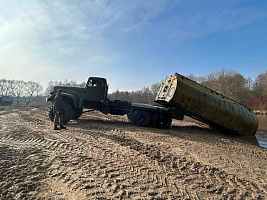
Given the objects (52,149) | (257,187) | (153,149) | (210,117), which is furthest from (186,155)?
(210,117)

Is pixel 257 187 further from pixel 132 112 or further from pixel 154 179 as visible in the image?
pixel 132 112

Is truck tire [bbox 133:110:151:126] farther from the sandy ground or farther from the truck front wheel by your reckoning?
the sandy ground

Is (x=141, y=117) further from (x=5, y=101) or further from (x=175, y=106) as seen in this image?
(x=5, y=101)

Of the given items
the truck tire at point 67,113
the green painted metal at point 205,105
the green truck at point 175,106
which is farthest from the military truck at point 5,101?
the green painted metal at point 205,105

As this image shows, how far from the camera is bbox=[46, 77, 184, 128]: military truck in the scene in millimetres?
8188

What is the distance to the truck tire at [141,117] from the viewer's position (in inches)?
328

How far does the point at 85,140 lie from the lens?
5051mm

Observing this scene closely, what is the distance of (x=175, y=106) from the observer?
791cm

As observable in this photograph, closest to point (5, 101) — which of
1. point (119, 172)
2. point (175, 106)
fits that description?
point (175, 106)

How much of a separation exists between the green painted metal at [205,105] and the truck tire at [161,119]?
2.87 feet

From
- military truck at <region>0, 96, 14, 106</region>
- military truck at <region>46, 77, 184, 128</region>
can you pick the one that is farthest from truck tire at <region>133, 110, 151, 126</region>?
military truck at <region>0, 96, 14, 106</region>

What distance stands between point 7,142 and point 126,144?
348 centimetres

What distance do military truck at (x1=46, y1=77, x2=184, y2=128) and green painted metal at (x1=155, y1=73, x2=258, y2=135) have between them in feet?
2.40

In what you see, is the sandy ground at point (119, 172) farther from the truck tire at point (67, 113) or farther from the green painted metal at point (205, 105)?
the green painted metal at point (205, 105)
